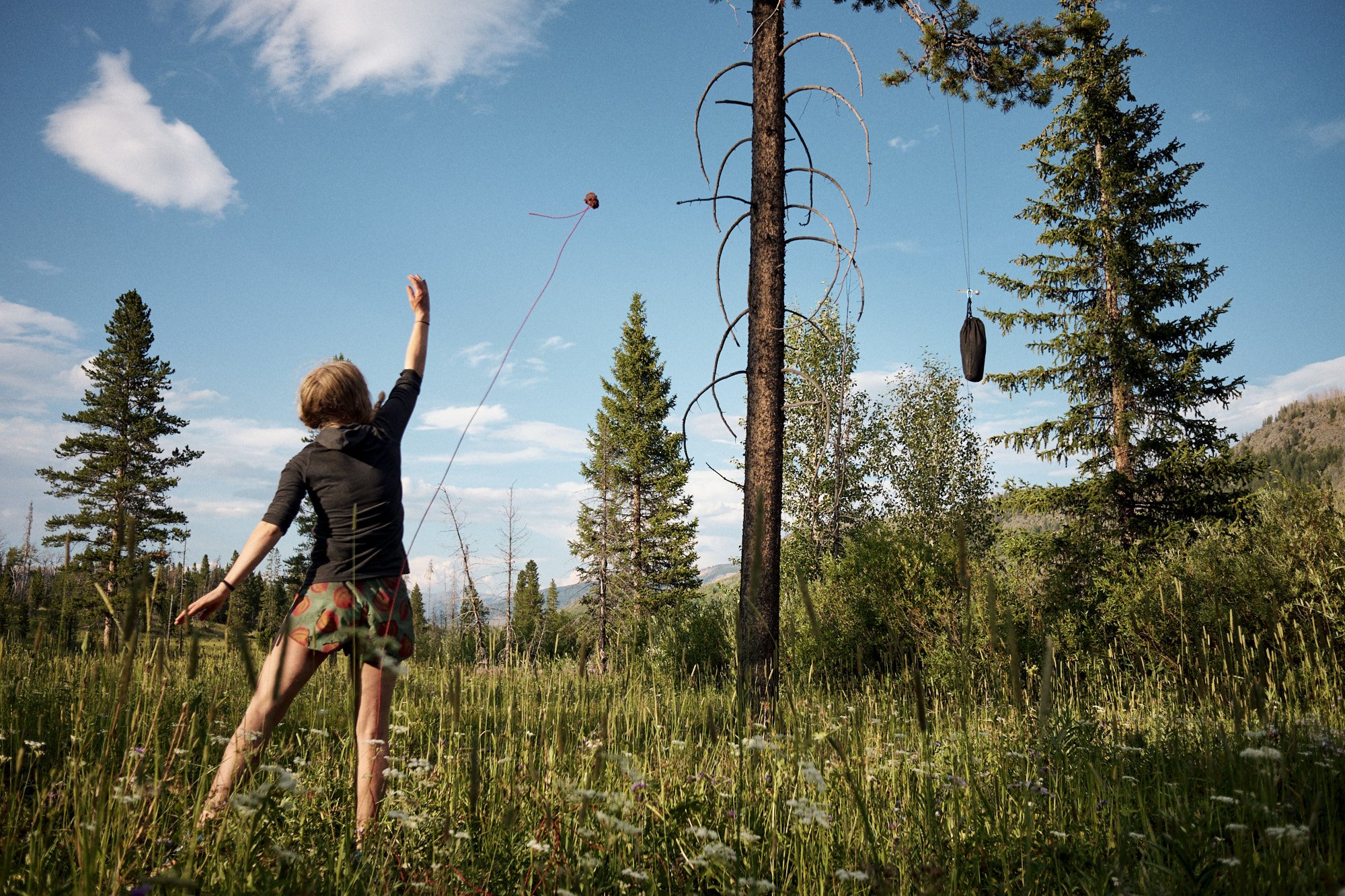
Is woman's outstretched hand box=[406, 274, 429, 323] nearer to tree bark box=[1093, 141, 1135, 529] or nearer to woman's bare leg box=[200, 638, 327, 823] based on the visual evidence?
woman's bare leg box=[200, 638, 327, 823]

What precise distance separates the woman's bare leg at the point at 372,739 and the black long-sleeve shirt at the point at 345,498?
1.53 feet

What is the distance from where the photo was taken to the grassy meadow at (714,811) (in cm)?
152

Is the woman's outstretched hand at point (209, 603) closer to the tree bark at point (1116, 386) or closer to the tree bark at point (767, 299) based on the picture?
the tree bark at point (767, 299)

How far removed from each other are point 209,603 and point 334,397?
1046mm

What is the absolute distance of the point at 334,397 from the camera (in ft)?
10.0

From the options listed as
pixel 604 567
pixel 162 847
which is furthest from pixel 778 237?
pixel 604 567

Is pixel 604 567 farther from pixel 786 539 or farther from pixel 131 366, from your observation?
pixel 131 366

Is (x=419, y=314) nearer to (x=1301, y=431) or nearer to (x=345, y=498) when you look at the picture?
(x=345, y=498)

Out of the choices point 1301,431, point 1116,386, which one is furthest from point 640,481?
point 1301,431

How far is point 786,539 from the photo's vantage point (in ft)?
89.7

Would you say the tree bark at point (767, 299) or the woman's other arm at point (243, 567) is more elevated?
the tree bark at point (767, 299)

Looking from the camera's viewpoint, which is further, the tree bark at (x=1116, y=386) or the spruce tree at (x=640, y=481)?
the spruce tree at (x=640, y=481)

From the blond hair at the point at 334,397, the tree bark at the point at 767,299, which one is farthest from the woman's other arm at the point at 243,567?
the tree bark at the point at 767,299

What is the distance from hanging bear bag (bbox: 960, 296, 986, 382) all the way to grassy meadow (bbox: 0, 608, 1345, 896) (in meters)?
3.70
